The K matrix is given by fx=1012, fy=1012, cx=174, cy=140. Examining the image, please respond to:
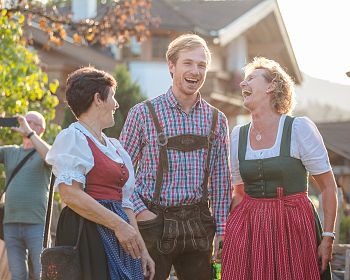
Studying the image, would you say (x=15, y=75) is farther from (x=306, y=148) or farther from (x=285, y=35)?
(x=285, y=35)

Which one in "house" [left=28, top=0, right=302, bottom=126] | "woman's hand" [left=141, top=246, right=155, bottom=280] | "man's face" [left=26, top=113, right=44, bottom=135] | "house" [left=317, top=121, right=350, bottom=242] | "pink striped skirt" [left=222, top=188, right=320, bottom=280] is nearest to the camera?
"woman's hand" [left=141, top=246, right=155, bottom=280]

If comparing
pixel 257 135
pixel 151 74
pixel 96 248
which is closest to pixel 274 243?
pixel 257 135

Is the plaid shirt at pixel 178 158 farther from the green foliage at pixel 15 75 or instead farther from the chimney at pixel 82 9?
the chimney at pixel 82 9

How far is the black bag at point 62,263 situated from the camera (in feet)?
16.1

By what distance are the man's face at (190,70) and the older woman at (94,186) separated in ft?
3.01

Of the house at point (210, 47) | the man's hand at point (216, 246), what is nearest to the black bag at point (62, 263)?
the man's hand at point (216, 246)

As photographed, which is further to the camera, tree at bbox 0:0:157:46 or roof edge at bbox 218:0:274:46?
roof edge at bbox 218:0:274:46

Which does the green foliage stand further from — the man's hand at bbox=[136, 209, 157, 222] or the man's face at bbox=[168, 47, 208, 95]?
the man's hand at bbox=[136, 209, 157, 222]

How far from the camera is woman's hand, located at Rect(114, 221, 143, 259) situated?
5.02m

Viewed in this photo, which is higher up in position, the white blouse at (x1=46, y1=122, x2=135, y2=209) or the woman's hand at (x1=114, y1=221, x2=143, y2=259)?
the white blouse at (x1=46, y1=122, x2=135, y2=209)

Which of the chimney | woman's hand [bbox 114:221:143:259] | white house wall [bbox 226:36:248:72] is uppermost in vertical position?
the chimney

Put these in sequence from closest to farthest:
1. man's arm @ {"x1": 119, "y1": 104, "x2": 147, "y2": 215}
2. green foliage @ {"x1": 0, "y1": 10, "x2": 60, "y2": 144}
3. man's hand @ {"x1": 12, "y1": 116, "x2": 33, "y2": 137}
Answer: man's arm @ {"x1": 119, "y1": 104, "x2": 147, "y2": 215} < man's hand @ {"x1": 12, "y1": 116, "x2": 33, "y2": 137} < green foliage @ {"x1": 0, "y1": 10, "x2": 60, "y2": 144}

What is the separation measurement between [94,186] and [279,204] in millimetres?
1361

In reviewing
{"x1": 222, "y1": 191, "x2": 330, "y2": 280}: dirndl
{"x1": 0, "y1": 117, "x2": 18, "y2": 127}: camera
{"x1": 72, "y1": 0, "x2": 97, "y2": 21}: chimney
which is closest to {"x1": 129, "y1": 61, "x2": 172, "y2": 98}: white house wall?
{"x1": 72, "y1": 0, "x2": 97, "y2": 21}: chimney
